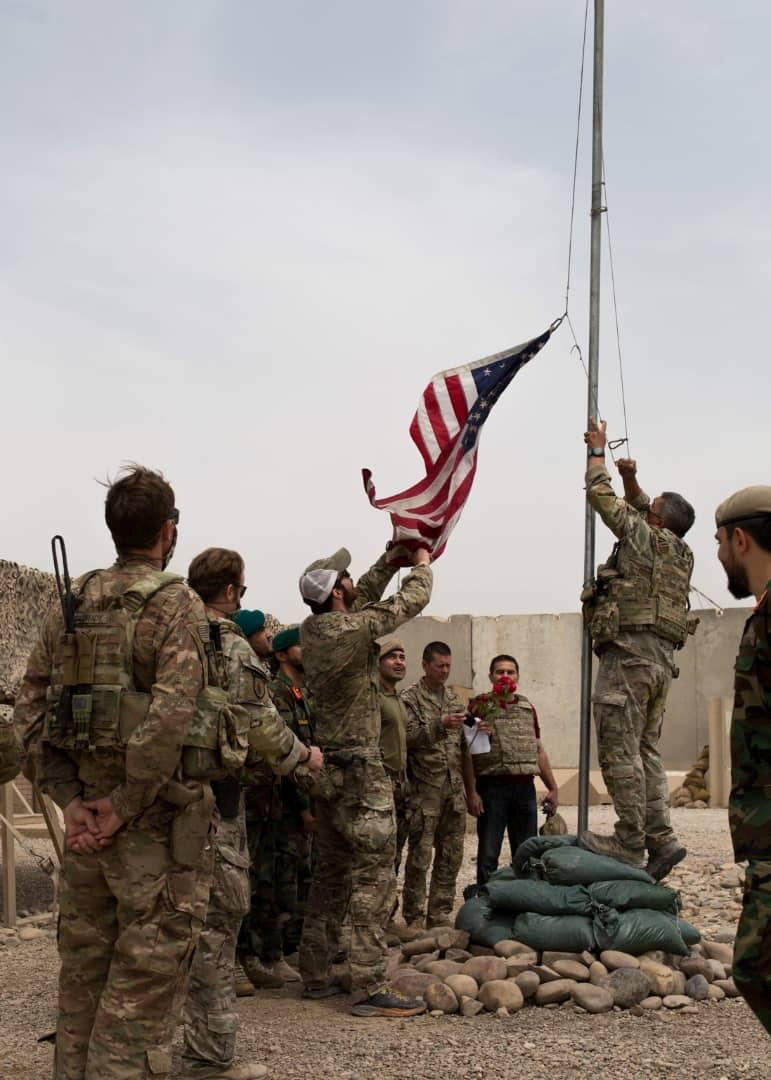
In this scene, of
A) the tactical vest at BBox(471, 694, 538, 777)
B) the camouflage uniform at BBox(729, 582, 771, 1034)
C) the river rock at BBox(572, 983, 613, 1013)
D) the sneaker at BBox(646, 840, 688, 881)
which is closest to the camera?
the camouflage uniform at BBox(729, 582, 771, 1034)

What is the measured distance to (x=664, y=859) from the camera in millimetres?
7824

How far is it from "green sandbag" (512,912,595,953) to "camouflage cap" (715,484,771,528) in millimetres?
3916

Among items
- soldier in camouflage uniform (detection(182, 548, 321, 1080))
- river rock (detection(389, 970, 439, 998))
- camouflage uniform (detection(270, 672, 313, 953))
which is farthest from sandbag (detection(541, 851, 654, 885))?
soldier in camouflage uniform (detection(182, 548, 321, 1080))

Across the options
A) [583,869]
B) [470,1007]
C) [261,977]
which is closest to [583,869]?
[583,869]

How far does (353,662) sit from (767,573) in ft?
11.1

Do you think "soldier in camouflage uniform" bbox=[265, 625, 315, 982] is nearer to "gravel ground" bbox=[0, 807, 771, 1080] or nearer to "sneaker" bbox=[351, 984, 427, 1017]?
"gravel ground" bbox=[0, 807, 771, 1080]

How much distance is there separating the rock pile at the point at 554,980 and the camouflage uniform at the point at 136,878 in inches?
106

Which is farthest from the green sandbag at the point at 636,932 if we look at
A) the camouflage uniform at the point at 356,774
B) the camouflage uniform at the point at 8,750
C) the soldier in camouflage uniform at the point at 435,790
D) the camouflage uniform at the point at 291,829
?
the camouflage uniform at the point at 8,750

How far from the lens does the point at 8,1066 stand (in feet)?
18.1

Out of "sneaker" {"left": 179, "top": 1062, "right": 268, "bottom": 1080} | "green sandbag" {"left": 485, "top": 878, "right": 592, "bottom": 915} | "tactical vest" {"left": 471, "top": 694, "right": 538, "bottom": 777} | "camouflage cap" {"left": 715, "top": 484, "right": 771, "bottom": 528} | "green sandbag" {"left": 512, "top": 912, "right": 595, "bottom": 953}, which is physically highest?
"camouflage cap" {"left": 715, "top": 484, "right": 771, "bottom": 528}

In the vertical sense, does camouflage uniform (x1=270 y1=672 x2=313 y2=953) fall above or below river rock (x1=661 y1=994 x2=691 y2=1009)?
above

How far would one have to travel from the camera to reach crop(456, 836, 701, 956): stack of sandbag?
6867mm

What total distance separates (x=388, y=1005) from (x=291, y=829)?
1.43 metres

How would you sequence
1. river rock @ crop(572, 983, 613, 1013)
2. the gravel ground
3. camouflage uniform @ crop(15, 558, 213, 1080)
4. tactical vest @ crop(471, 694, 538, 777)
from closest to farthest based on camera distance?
1. camouflage uniform @ crop(15, 558, 213, 1080)
2. the gravel ground
3. river rock @ crop(572, 983, 613, 1013)
4. tactical vest @ crop(471, 694, 538, 777)
